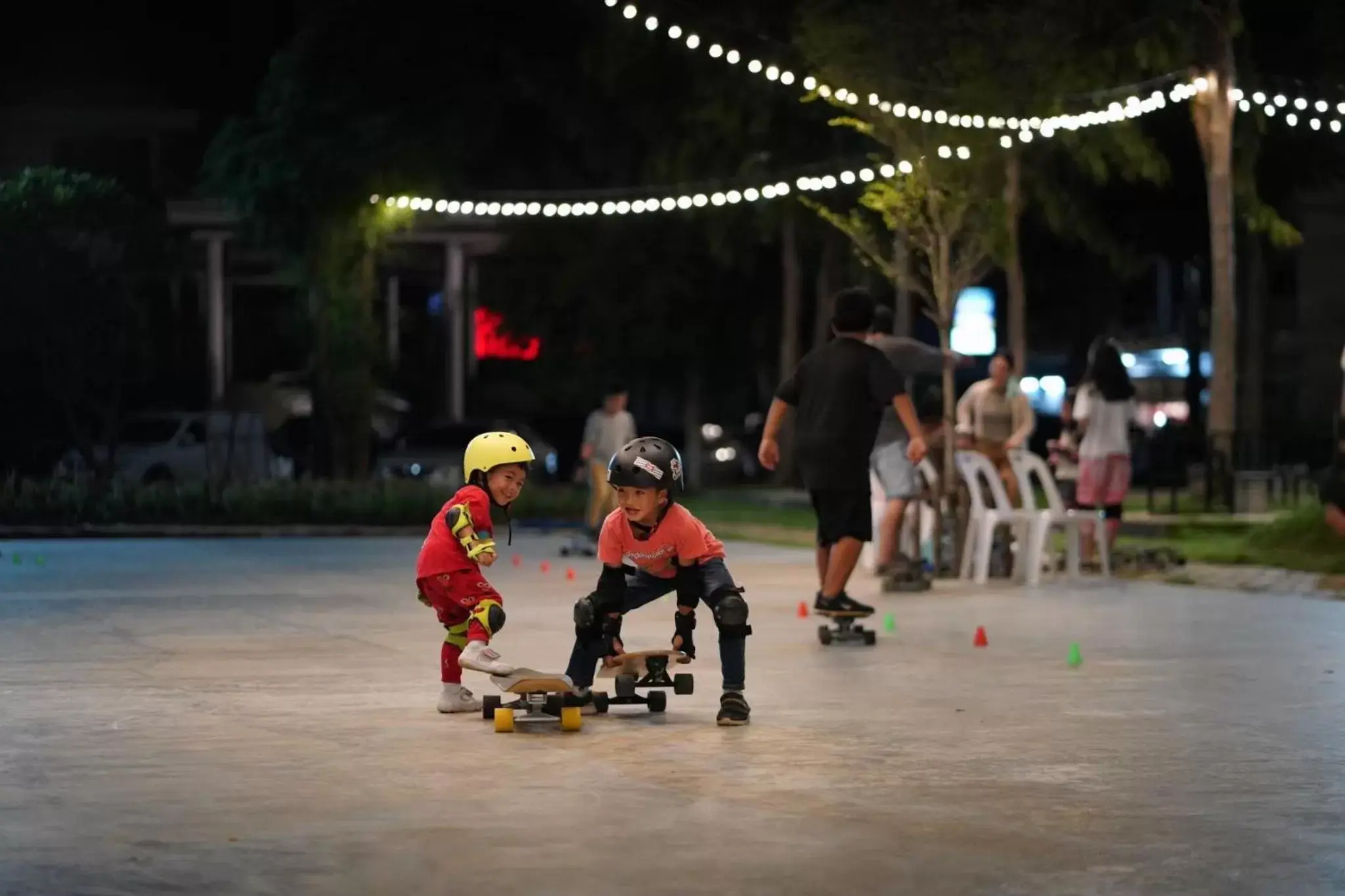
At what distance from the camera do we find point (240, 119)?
37875 millimetres

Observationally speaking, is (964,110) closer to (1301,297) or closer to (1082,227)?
(1082,227)

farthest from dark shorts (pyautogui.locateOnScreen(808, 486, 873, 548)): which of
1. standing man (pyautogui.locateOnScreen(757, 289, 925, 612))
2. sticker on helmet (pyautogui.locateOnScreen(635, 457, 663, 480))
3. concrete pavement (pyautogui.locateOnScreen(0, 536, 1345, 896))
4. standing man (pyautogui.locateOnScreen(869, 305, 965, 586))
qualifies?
sticker on helmet (pyautogui.locateOnScreen(635, 457, 663, 480))

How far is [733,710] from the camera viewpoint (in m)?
10.1

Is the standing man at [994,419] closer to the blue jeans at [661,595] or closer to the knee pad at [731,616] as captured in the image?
the blue jeans at [661,595]

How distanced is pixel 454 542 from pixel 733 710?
1454mm

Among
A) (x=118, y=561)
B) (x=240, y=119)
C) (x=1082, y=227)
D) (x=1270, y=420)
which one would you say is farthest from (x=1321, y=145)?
(x=118, y=561)

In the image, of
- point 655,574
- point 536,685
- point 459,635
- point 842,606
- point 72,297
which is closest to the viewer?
point 536,685

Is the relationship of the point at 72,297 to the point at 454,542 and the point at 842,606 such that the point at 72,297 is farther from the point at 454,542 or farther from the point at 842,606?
the point at 454,542

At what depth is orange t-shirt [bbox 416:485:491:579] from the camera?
10.4 meters

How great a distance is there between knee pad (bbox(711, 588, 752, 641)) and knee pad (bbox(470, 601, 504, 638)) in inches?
38.0

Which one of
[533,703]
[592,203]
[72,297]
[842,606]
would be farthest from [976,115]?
[533,703]

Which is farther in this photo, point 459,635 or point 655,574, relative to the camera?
point 459,635

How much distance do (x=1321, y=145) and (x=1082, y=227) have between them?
20.0ft

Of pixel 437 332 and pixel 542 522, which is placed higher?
pixel 437 332
